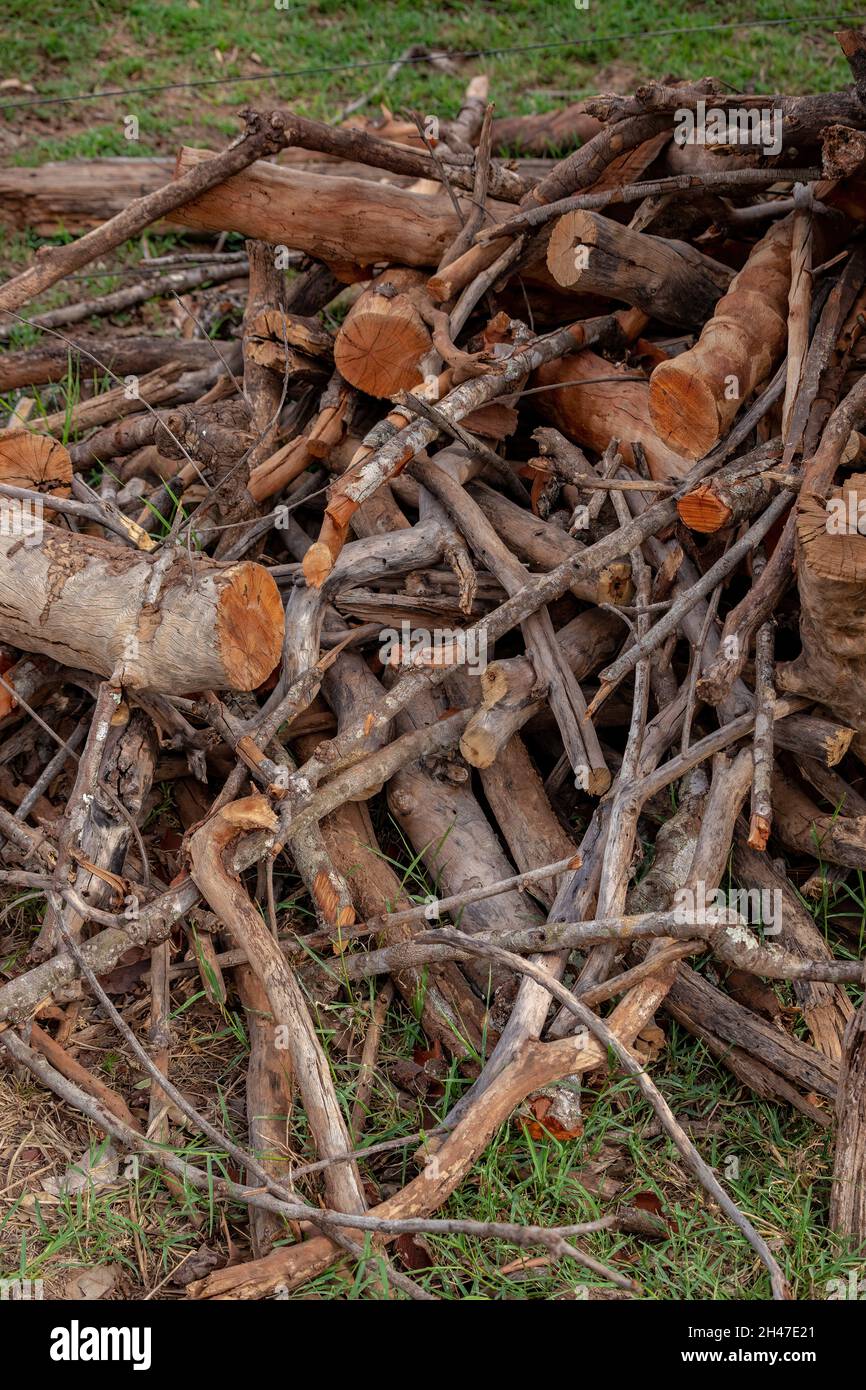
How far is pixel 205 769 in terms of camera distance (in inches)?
136

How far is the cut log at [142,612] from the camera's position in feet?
9.76

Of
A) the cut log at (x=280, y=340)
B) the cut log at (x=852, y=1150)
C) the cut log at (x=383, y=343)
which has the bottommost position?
the cut log at (x=852, y=1150)

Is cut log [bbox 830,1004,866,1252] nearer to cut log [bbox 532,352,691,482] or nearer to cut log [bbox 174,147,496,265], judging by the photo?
cut log [bbox 532,352,691,482]

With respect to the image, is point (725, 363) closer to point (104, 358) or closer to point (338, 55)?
point (104, 358)

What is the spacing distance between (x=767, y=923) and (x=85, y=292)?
435cm

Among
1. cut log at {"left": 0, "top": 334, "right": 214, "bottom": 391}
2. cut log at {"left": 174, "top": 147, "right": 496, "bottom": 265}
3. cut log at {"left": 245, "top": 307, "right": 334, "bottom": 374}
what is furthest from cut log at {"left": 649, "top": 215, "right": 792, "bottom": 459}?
cut log at {"left": 0, "top": 334, "right": 214, "bottom": 391}

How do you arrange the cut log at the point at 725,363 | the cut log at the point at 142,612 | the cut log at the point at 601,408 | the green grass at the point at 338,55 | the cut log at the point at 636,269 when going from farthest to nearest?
1. the green grass at the point at 338,55
2. the cut log at the point at 601,408
3. the cut log at the point at 636,269
4. the cut log at the point at 725,363
5. the cut log at the point at 142,612

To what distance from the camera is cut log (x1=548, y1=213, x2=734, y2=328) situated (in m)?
3.58

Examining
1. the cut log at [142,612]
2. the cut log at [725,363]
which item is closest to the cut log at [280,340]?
the cut log at [142,612]

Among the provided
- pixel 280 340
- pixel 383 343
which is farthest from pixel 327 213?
pixel 383 343

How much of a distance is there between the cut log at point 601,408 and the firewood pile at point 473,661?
0.05 ft

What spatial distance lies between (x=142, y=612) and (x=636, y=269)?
6.14 feet

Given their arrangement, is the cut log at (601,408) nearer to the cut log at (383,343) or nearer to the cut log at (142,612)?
the cut log at (383,343)
